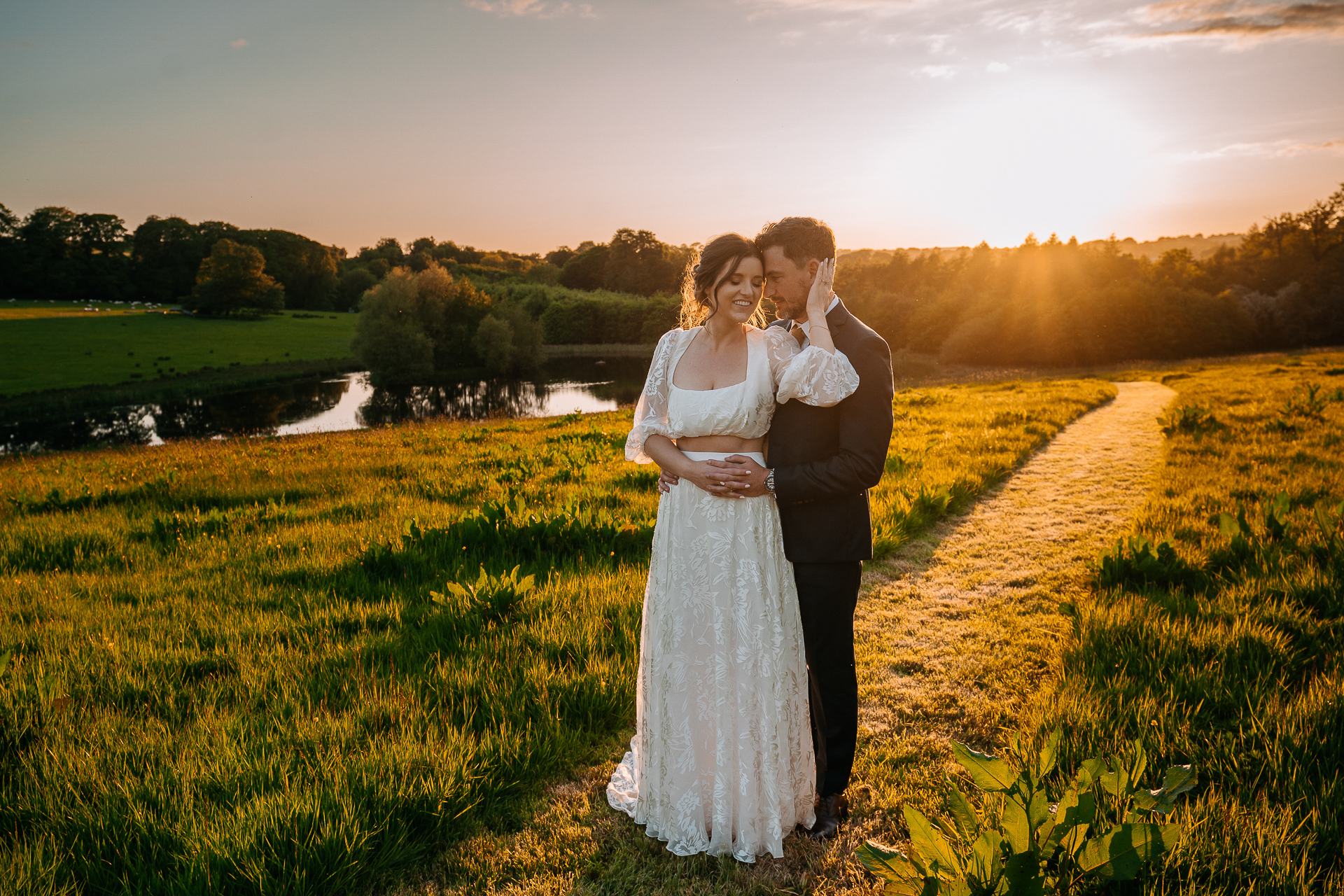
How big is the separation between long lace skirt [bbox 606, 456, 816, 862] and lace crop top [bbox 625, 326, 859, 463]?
0.32 m

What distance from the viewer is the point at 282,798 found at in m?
2.50

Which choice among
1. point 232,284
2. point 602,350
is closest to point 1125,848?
point 602,350

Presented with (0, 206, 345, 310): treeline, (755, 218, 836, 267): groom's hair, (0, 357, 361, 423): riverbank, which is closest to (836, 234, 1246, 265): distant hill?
(755, 218, 836, 267): groom's hair

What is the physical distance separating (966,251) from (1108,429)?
76.3m

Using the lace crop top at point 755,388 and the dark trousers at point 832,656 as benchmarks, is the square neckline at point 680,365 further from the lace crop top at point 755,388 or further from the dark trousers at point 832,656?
the dark trousers at point 832,656

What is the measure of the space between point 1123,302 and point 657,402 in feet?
196

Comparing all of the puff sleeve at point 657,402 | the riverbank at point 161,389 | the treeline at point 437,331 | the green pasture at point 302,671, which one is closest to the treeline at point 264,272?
the treeline at point 437,331

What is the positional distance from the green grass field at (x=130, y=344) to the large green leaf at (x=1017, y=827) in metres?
51.2

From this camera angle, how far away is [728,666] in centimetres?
267

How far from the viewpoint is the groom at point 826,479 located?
251 cm

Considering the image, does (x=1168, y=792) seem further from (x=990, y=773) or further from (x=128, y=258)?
(x=128, y=258)

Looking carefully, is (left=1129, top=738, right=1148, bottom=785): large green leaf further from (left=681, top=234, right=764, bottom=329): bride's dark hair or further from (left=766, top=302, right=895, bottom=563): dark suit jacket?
(left=681, top=234, right=764, bottom=329): bride's dark hair

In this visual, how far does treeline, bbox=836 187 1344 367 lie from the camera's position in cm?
4884

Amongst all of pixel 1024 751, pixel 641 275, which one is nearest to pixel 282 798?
pixel 1024 751
